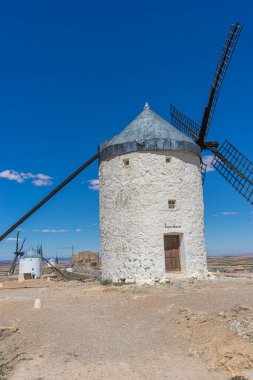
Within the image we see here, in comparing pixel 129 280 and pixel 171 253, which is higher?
pixel 171 253

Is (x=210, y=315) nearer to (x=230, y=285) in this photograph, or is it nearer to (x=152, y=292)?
(x=152, y=292)

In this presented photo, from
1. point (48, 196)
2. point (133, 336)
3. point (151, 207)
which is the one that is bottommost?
point (133, 336)

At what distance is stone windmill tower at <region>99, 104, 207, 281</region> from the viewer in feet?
47.8

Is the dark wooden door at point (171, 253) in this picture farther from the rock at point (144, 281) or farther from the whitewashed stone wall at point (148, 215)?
the rock at point (144, 281)

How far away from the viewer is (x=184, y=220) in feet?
49.8

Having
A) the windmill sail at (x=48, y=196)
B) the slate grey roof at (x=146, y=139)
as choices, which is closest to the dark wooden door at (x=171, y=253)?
the slate grey roof at (x=146, y=139)

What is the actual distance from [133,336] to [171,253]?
7.31 m

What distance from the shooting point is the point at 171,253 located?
1527 cm

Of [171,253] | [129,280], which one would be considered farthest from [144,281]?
[171,253]

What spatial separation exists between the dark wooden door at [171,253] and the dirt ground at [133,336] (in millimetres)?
2831

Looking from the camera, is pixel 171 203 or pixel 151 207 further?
pixel 171 203

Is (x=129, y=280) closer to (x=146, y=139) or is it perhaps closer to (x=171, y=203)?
(x=171, y=203)

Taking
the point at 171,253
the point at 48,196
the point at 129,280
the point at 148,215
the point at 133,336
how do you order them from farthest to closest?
the point at 48,196 < the point at 171,253 < the point at 148,215 < the point at 129,280 < the point at 133,336

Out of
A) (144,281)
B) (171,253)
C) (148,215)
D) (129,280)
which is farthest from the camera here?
(171,253)
